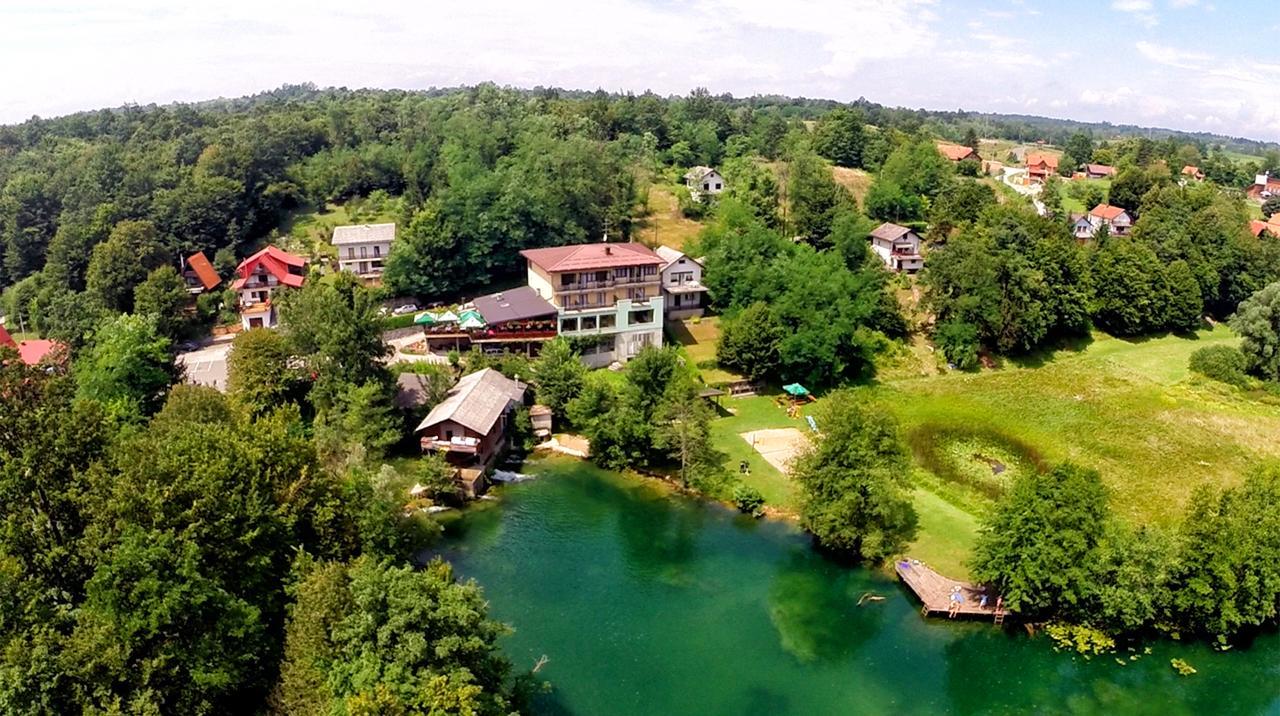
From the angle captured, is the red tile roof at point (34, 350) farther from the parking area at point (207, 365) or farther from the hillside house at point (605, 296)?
the hillside house at point (605, 296)

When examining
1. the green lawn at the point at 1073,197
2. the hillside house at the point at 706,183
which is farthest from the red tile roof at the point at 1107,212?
the hillside house at the point at 706,183

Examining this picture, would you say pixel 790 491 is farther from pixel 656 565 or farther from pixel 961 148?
pixel 961 148

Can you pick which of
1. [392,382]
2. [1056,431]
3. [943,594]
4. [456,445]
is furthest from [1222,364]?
[392,382]

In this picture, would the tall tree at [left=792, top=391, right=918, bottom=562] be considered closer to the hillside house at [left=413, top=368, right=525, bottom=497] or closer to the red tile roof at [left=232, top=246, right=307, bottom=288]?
the hillside house at [left=413, top=368, right=525, bottom=497]

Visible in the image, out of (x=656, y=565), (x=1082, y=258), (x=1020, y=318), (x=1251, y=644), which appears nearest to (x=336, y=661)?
(x=656, y=565)

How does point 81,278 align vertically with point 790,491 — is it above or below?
above
